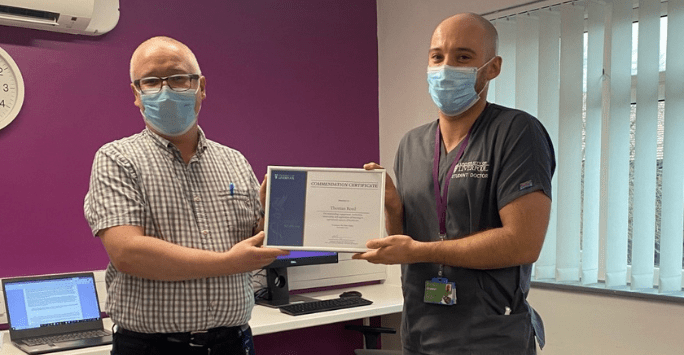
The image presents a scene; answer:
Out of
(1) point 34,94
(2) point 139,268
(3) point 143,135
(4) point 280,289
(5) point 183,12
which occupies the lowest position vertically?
(4) point 280,289

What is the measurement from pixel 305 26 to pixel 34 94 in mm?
1583

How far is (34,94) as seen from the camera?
2996 mm

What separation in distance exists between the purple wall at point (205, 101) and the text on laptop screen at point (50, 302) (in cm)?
17

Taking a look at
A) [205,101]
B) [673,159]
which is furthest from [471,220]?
[205,101]

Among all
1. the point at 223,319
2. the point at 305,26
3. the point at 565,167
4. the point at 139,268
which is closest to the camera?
the point at 139,268

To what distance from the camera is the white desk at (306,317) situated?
2.61 meters

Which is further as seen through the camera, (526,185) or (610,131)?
(610,131)

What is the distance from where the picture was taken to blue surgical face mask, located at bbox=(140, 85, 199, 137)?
1811mm

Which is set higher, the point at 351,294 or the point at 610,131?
the point at 610,131

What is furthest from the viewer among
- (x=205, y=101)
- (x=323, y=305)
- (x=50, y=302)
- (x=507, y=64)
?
(x=507, y=64)

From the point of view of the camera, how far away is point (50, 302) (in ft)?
9.26

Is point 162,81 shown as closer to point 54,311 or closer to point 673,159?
point 54,311

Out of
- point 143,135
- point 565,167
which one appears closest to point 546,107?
point 565,167

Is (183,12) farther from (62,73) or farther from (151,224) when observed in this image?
(151,224)
